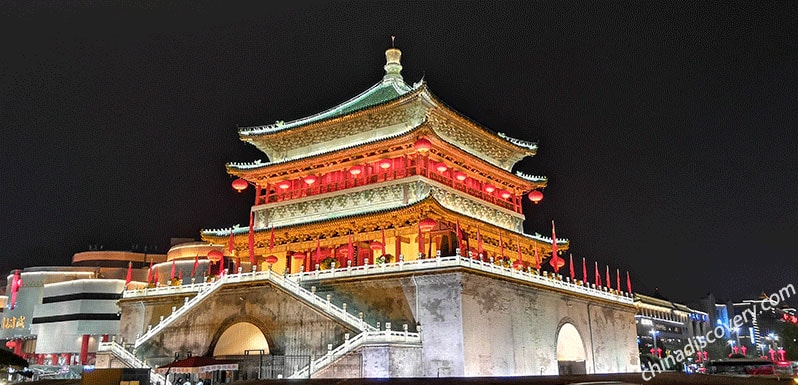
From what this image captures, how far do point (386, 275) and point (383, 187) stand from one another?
8.15 metres

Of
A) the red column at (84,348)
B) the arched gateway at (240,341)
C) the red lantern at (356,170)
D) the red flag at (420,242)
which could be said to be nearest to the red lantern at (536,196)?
the red flag at (420,242)

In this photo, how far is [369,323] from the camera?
27.6m

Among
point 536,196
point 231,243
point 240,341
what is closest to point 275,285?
point 240,341

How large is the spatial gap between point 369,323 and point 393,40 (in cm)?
2332

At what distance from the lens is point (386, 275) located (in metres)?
27.5

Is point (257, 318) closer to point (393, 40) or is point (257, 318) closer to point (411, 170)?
point (411, 170)

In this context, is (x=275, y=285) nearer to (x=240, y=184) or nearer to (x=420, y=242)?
(x=420, y=242)

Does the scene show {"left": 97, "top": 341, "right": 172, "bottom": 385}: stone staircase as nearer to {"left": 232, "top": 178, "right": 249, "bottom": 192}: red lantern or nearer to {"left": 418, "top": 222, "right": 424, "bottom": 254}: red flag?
{"left": 232, "top": 178, "right": 249, "bottom": 192}: red lantern

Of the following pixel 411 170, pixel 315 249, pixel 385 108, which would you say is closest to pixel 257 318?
pixel 315 249

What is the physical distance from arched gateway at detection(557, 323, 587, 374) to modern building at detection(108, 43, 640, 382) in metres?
0.09

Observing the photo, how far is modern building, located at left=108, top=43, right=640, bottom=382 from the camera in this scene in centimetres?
2614

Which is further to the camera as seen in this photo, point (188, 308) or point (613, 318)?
point (613, 318)

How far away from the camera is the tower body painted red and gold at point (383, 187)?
3344 cm

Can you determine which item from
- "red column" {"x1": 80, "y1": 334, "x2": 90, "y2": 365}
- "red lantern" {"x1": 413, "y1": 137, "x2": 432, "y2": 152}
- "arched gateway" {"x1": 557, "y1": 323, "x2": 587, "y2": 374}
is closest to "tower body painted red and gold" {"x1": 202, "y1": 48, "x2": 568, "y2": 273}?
"red lantern" {"x1": 413, "y1": 137, "x2": 432, "y2": 152}
